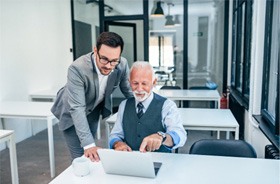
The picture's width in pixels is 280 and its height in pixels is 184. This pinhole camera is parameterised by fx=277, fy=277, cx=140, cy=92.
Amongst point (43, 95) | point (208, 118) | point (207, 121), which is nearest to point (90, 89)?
point (207, 121)

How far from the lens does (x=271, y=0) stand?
2.53m

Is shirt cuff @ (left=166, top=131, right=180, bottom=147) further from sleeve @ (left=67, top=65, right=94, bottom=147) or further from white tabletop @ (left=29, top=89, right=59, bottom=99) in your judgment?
white tabletop @ (left=29, top=89, right=59, bottom=99)

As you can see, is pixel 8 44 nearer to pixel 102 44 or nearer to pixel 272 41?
pixel 102 44

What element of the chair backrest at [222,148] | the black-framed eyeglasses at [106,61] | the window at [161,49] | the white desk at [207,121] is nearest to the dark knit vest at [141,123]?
the chair backrest at [222,148]

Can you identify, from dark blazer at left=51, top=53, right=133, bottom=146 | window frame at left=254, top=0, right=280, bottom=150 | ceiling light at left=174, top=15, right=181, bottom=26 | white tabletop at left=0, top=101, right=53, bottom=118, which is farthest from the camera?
ceiling light at left=174, top=15, right=181, bottom=26

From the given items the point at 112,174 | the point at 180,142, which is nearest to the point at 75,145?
the point at 112,174

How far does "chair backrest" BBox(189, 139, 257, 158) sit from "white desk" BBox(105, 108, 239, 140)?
767 mm

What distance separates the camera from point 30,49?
14.3ft

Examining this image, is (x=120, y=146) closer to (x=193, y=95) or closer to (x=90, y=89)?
(x=90, y=89)

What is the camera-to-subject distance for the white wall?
3879 millimetres

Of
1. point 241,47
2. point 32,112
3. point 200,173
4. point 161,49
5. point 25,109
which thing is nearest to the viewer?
point 200,173

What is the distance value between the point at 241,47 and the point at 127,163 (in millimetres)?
3469

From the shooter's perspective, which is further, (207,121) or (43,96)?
(43,96)

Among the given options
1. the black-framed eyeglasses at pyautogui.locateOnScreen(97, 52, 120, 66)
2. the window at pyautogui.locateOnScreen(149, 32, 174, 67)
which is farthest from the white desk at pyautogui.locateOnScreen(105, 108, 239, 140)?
the window at pyautogui.locateOnScreen(149, 32, 174, 67)
